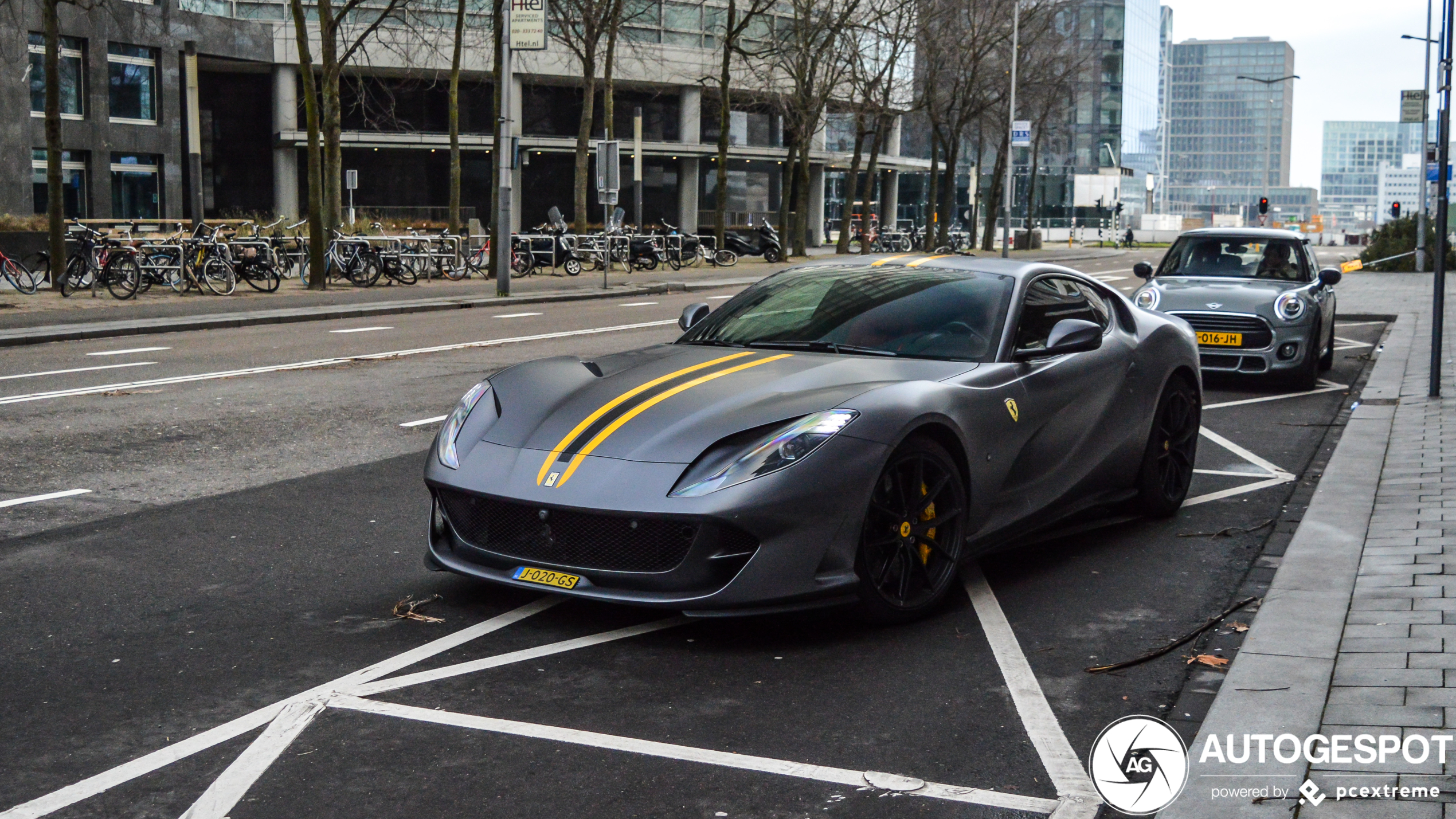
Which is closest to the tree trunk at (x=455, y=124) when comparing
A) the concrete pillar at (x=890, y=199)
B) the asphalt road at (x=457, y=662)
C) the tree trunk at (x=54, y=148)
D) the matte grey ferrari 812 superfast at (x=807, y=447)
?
the tree trunk at (x=54, y=148)

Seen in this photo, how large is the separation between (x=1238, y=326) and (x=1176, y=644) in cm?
855

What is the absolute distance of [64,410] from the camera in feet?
35.3

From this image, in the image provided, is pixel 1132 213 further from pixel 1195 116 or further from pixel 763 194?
pixel 1195 116

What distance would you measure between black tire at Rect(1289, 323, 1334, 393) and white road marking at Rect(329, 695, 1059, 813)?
10243mm

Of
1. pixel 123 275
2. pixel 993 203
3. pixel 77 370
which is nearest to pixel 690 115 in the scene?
pixel 993 203

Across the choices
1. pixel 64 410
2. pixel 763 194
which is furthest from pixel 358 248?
pixel 763 194

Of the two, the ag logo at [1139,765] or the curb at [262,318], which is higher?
the curb at [262,318]

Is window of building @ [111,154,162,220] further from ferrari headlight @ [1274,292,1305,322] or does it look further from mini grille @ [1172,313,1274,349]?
ferrari headlight @ [1274,292,1305,322]

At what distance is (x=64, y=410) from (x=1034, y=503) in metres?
7.83

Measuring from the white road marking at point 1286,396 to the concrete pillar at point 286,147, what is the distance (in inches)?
1811

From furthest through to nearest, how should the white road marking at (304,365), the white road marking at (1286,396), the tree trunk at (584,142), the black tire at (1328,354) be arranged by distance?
the tree trunk at (584,142), the black tire at (1328,354), the white road marking at (1286,396), the white road marking at (304,365)

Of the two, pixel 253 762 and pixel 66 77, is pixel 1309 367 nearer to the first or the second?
pixel 253 762

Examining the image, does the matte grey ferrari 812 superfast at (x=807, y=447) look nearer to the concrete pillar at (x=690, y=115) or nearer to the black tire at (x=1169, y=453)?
the black tire at (x=1169, y=453)

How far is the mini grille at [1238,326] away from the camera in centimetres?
1295
